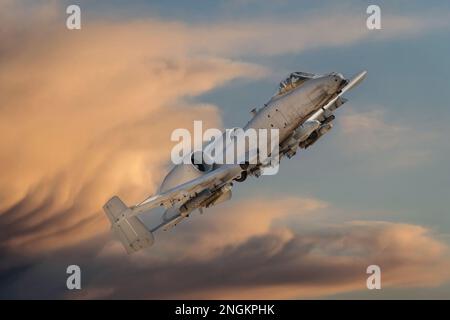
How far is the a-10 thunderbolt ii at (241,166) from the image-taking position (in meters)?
99.8

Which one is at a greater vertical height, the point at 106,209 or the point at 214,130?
the point at 214,130

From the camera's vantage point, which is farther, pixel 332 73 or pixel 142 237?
pixel 142 237

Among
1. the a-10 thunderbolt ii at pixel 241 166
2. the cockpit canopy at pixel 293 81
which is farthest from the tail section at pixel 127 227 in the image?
the cockpit canopy at pixel 293 81

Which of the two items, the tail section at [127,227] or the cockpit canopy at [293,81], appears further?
the tail section at [127,227]

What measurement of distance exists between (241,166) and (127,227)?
13.7m

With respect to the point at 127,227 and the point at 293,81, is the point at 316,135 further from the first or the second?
the point at 127,227

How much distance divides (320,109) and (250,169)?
28.9 feet

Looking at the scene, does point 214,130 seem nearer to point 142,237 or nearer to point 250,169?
point 250,169

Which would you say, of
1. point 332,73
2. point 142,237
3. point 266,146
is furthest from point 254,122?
point 142,237

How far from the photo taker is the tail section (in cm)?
10588

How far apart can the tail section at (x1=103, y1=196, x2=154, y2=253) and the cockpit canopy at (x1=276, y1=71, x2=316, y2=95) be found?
19080 mm

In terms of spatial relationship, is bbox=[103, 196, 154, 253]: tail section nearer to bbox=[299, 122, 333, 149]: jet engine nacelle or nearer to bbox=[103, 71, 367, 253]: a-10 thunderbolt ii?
bbox=[103, 71, 367, 253]: a-10 thunderbolt ii

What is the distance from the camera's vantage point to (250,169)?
104m

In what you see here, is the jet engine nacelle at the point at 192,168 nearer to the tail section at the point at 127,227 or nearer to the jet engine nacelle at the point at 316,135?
the tail section at the point at 127,227
